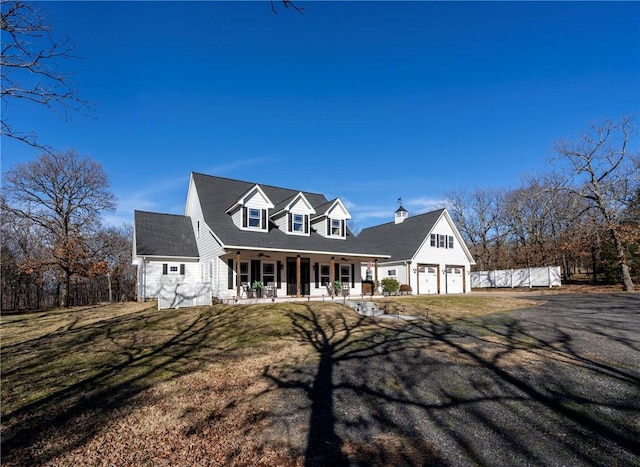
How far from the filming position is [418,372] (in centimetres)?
701

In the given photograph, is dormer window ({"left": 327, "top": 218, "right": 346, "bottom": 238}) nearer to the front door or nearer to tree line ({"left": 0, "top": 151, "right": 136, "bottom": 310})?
the front door

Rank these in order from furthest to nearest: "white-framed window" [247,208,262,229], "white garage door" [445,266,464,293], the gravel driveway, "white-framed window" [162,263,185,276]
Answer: "white garage door" [445,266,464,293] → "white-framed window" [162,263,185,276] → "white-framed window" [247,208,262,229] → the gravel driveway

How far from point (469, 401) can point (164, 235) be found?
22.1 metres

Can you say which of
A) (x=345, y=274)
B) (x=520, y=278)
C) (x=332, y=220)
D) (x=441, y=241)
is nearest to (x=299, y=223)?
(x=332, y=220)

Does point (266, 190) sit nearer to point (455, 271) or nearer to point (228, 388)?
point (455, 271)

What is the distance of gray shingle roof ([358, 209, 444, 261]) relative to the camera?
27.8 m

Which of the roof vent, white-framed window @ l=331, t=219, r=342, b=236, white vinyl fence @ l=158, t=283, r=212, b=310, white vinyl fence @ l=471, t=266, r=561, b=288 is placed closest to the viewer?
white vinyl fence @ l=158, t=283, r=212, b=310

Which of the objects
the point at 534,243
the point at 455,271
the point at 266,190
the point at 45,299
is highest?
the point at 266,190

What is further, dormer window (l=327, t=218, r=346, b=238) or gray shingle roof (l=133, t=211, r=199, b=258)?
dormer window (l=327, t=218, r=346, b=238)

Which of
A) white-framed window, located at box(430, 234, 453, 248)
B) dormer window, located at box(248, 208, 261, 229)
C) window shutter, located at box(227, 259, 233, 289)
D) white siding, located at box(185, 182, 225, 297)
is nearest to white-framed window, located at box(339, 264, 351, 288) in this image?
dormer window, located at box(248, 208, 261, 229)

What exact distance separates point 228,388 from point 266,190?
69.0 ft

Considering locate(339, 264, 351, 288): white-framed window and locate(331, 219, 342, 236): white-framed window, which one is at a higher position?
locate(331, 219, 342, 236): white-framed window

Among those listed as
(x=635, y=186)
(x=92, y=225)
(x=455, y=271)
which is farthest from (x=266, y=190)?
(x=635, y=186)

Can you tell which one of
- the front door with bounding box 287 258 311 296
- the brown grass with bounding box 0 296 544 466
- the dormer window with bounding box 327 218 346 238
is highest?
the dormer window with bounding box 327 218 346 238
